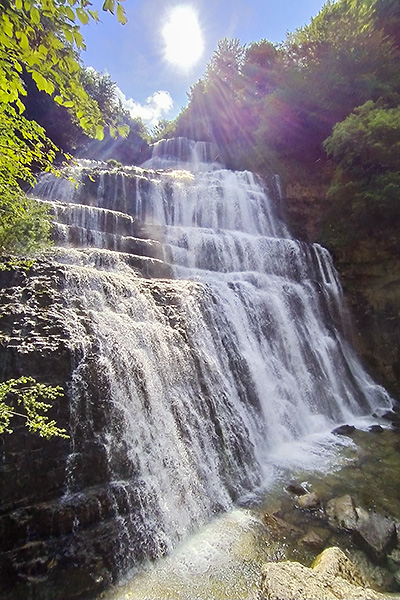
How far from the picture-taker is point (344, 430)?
8281 mm

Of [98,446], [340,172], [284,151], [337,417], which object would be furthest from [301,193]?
[98,446]

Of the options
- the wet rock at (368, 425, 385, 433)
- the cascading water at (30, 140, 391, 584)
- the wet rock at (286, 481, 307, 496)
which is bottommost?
the wet rock at (286, 481, 307, 496)

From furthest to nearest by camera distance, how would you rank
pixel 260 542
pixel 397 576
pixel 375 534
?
pixel 375 534, pixel 260 542, pixel 397 576

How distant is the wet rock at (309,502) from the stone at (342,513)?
6.2 inches

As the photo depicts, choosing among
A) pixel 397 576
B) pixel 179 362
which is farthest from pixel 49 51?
pixel 397 576

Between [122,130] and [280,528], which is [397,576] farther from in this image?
[122,130]

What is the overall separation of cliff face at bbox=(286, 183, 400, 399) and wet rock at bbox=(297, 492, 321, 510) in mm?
7894

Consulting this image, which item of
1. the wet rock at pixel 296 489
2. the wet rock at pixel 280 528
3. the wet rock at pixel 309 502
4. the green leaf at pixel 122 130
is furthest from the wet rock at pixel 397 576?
the green leaf at pixel 122 130

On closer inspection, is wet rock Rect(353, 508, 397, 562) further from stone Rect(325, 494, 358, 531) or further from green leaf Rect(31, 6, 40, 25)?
green leaf Rect(31, 6, 40, 25)

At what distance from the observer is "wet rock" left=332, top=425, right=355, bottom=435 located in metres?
8.22

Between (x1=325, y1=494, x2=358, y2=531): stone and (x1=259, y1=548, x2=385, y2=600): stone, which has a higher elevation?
(x1=259, y1=548, x2=385, y2=600): stone

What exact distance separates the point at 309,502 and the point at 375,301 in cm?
998

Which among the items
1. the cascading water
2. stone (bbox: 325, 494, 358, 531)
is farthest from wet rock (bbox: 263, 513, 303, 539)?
the cascading water

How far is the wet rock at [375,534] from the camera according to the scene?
14.1 ft
